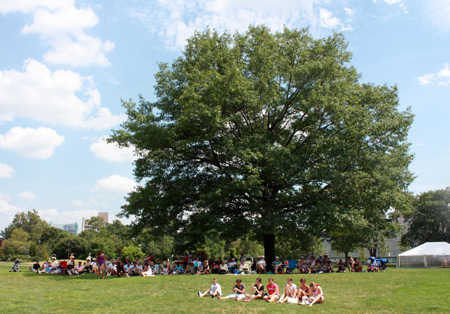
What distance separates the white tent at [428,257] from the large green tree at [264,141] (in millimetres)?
16897

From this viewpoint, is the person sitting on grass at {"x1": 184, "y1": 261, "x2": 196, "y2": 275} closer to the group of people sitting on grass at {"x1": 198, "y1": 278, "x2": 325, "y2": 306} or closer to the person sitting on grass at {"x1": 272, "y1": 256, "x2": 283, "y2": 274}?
the person sitting on grass at {"x1": 272, "y1": 256, "x2": 283, "y2": 274}

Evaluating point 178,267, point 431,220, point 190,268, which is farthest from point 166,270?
point 431,220

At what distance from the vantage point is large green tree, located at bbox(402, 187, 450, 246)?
64.1 metres

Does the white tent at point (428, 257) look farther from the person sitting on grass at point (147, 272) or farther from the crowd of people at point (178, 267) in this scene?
the person sitting on grass at point (147, 272)

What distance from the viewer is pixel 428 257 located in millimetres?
38594

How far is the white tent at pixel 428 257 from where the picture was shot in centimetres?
3800

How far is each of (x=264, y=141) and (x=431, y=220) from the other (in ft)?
176

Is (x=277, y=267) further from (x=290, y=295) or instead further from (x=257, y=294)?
(x=290, y=295)

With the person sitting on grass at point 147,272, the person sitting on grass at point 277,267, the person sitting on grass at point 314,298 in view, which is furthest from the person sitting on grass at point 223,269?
the person sitting on grass at point 314,298

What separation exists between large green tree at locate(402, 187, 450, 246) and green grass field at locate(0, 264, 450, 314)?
54.8 m

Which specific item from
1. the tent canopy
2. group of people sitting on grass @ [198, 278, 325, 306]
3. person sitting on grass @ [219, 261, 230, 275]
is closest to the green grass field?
group of people sitting on grass @ [198, 278, 325, 306]

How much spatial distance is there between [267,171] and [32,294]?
1528cm

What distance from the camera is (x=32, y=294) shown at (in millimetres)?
14508

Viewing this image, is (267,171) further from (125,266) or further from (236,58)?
(125,266)
